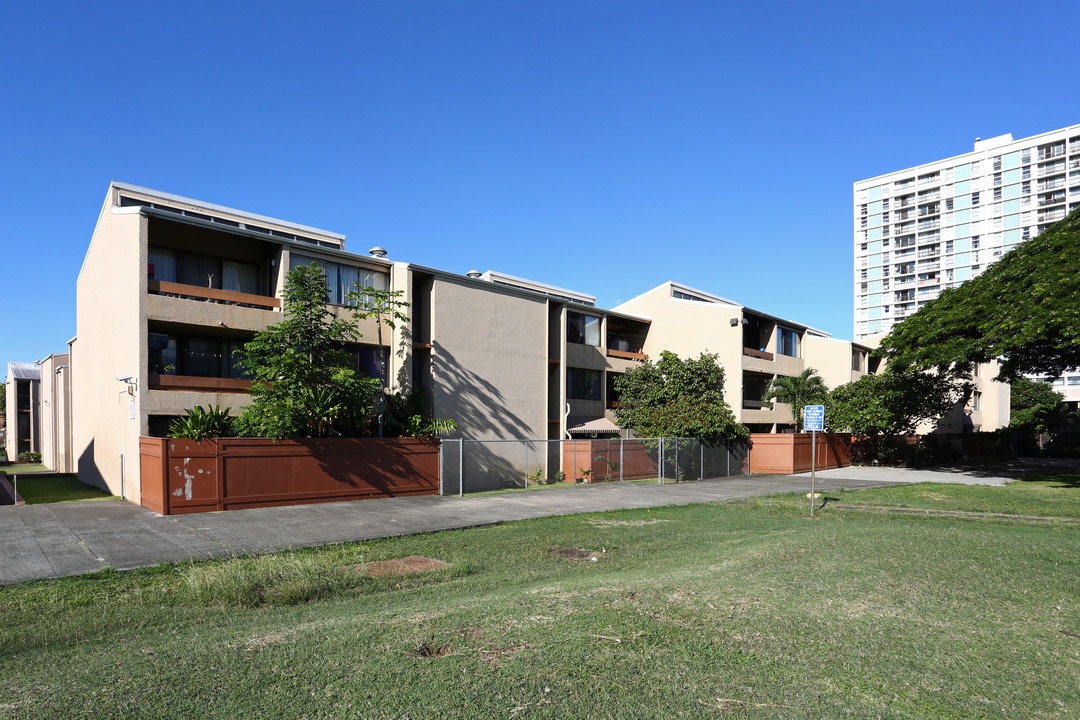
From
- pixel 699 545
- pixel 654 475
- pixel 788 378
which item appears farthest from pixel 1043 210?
pixel 699 545

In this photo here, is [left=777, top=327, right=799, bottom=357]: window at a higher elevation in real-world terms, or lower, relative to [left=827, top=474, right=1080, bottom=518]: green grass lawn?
higher

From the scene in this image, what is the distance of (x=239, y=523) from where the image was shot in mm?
15469

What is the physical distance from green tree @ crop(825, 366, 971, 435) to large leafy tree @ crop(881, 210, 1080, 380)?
195 inches

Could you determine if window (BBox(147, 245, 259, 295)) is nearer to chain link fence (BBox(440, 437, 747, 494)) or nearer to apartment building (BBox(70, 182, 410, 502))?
apartment building (BBox(70, 182, 410, 502))

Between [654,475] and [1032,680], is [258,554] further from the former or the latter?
[654,475]

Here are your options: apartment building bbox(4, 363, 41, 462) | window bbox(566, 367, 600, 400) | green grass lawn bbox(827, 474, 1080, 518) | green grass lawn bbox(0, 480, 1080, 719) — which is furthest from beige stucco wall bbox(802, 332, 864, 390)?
apartment building bbox(4, 363, 41, 462)

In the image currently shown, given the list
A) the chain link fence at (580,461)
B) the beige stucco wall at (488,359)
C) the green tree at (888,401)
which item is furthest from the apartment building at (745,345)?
the beige stucco wall at (488,359)

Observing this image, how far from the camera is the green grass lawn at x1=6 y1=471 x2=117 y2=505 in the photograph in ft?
66.5

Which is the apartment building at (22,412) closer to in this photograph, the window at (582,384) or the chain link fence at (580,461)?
the chain link fence at (580,461)

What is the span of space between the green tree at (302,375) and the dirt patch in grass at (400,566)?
27.5ft

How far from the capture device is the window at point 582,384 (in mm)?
30644

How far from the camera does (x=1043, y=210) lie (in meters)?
94.7

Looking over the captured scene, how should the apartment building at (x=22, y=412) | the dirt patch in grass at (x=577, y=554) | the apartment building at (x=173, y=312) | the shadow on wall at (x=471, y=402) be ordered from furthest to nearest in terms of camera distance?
1. the apartment building at (x=22, y=412)
2. the shadow on wall at (x=471, y=402)
3. the apartment building at (x=173, y=312)
4. the dirt patch in grass at (x=577, y=554)

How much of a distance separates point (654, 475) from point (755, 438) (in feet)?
23.0
